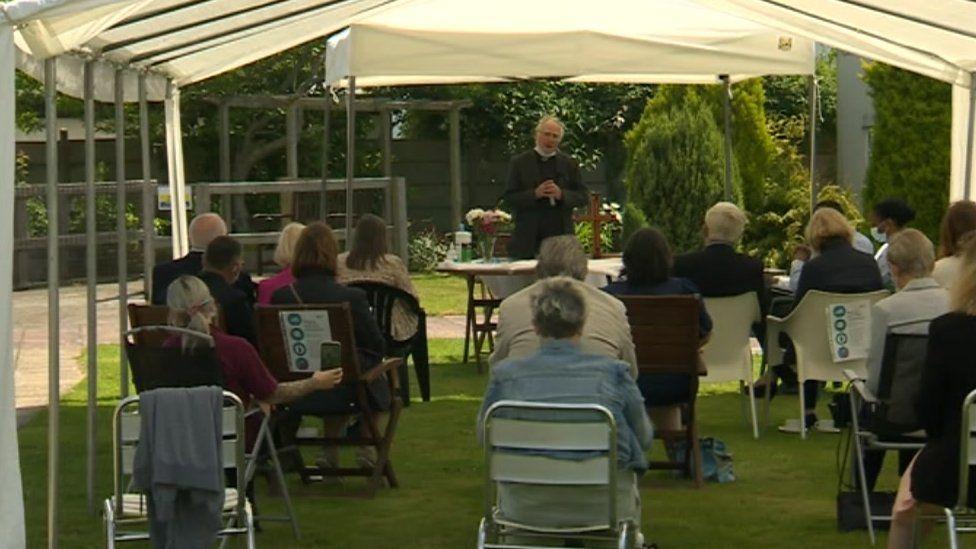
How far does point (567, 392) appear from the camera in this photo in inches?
256

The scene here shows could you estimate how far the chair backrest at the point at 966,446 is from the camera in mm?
6402

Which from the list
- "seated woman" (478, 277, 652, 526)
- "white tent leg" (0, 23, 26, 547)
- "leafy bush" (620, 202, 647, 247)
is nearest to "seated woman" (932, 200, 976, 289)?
"seated woman" (478, 277, 652, 526)

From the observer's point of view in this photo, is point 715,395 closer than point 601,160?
Yes

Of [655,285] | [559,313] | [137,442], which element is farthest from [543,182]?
[559,313]

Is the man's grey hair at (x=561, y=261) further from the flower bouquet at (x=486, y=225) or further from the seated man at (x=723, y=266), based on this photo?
the flower bouquet at (x=486, y=225)

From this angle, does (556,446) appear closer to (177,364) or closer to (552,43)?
(177,364)

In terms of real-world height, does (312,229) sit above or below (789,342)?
above

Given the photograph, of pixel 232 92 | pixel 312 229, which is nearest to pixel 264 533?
pixel 312 229

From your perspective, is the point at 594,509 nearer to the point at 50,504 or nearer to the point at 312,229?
the point at 50,504

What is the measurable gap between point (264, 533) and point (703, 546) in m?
1.88

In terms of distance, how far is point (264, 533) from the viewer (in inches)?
346

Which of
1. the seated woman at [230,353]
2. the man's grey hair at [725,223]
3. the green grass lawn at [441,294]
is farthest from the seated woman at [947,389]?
the green grass lawn at [441,294]

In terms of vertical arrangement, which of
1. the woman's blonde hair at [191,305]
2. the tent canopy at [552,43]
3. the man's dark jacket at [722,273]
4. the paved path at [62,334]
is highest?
the tent canopy at [552,43]

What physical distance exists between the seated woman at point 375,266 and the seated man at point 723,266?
1538 mm
